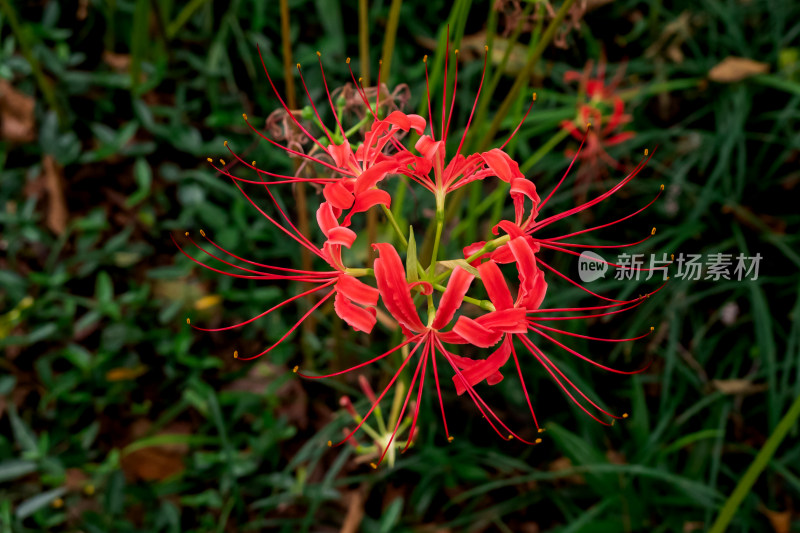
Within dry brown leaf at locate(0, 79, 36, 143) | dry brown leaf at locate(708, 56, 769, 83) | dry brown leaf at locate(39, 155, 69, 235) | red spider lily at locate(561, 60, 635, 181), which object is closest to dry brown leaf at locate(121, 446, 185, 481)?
dry brown leaf at locate(39, 155, 69, 235)

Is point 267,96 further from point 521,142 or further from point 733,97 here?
point 733,97

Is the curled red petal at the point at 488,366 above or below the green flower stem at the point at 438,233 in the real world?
below

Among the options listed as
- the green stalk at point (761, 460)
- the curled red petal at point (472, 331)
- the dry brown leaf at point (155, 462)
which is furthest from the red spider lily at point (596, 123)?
the dry brown leaf at point (155, 462)

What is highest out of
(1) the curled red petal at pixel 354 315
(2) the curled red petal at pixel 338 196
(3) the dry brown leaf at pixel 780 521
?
(2) the curled red petal at pixel 338 196

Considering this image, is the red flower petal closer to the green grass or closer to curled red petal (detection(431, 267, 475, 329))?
curled red petal (detection(431, 267, 475, 329))

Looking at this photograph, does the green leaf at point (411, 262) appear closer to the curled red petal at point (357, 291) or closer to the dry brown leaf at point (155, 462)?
the curled red petal at point (357, 291)

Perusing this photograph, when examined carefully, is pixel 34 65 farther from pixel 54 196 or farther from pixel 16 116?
pixel 54 196

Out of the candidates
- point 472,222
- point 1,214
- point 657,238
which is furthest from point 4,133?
point 657,238
